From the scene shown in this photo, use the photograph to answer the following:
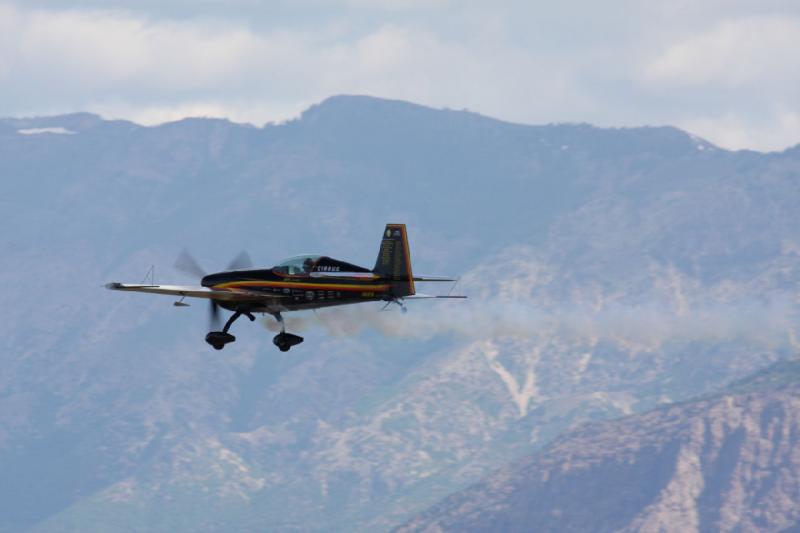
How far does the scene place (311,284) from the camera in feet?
294

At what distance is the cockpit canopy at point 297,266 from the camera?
89.9 m

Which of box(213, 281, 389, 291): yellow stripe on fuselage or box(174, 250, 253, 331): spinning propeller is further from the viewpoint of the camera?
box(174, 250, 253, 331): spinning propeller

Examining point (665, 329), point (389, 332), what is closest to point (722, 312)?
point (665, 329)

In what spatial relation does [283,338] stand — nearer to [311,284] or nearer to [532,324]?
[311,284]

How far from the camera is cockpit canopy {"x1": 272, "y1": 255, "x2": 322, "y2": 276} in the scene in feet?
295

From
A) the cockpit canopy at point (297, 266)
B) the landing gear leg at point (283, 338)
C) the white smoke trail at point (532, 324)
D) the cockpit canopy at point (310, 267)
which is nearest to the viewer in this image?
the cockpit canopy at point (310, 267)

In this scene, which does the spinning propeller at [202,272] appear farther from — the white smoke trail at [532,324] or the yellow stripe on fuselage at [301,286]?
the white smoke trail at [532,324]

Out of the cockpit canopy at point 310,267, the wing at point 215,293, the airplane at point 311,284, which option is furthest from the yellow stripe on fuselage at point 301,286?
the cockpit canopy at point 310,267

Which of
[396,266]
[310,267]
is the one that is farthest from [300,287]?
[396,266]

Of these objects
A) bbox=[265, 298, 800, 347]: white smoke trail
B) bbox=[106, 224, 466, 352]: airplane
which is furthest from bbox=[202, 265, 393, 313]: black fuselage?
bbox=[265, 298, 800, 347]: white smoke trail

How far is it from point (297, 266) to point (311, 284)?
1.27 meters

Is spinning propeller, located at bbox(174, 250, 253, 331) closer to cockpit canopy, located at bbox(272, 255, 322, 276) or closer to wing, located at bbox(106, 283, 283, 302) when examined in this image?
wing, located at bbox(106, 283, 283, 302)

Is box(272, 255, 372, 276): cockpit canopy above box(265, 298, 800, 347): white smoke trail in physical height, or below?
above

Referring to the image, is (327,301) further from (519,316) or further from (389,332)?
(519,316)
